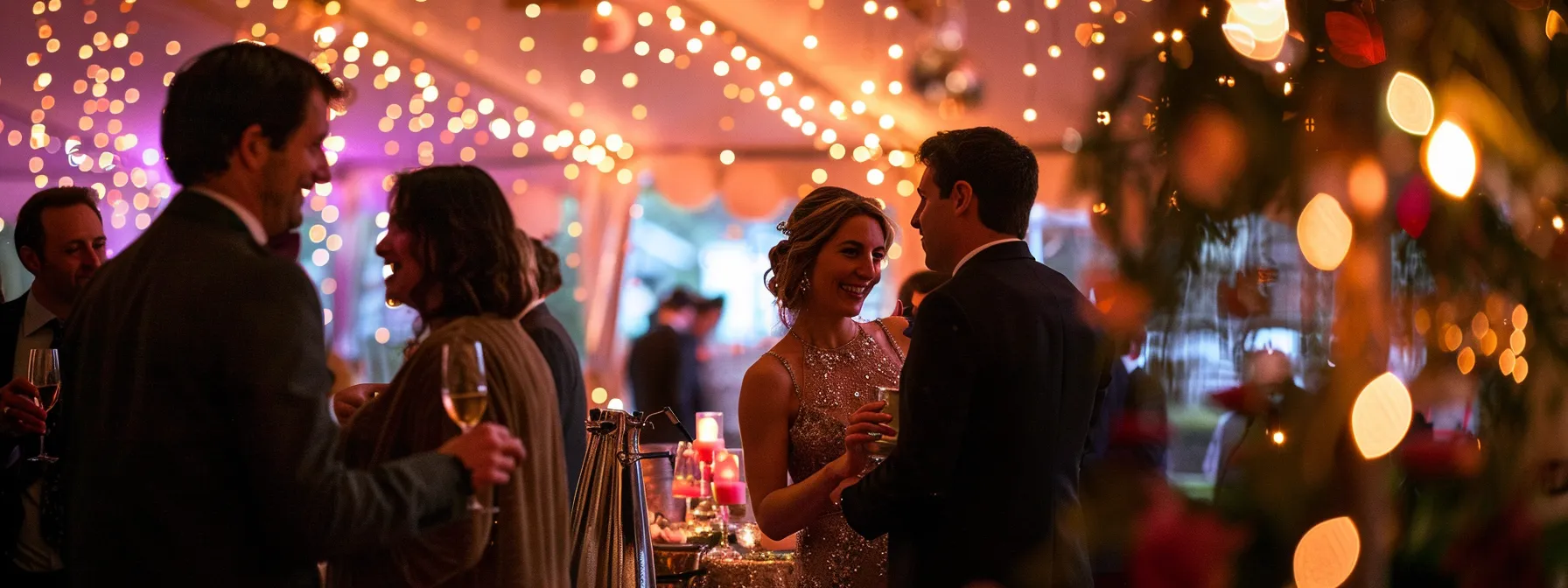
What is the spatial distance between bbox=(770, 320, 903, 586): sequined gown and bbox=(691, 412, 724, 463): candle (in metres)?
0.39

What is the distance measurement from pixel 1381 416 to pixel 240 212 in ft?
4.05

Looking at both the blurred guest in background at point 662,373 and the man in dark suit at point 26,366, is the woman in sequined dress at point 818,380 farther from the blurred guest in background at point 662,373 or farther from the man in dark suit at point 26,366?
the blurred guest in background at point 662,373

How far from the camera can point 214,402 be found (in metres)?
1.37

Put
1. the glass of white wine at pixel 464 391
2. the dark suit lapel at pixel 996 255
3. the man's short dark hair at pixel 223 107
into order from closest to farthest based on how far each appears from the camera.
→ the man's short dark hair at pixel 223 107
the glass of white wine at pixel 464 391
the dark suit lapel at pixel 996 255

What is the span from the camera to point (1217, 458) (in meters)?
0.82

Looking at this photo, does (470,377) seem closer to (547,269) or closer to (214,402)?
(214,402)

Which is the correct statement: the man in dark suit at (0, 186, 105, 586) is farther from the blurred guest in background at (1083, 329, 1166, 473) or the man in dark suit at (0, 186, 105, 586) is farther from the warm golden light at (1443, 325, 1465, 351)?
the warm golden light at (1443, 325, 1465, 351)

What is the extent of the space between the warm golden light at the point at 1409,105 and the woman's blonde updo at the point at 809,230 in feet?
5.93

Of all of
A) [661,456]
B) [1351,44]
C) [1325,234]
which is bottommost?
[661,456]

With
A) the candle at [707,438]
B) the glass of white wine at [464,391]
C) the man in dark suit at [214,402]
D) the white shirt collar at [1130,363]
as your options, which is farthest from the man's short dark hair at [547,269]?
the man in dark suit at [214,402]

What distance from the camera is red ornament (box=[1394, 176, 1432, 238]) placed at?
0.78 metres

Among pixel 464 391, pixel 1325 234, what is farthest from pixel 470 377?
pixel 1325 234

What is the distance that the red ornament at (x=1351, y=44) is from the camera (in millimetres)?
763

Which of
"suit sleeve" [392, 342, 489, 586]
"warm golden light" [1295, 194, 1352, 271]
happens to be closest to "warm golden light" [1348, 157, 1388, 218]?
"warm golden light" [1295, 194, 1352, 271]
